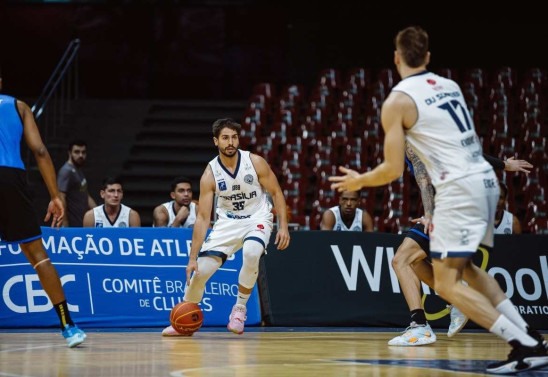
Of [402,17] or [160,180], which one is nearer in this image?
[160,180]

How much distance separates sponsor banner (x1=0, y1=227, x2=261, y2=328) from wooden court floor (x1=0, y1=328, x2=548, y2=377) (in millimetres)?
465

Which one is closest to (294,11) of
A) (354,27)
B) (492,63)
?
(354,27)

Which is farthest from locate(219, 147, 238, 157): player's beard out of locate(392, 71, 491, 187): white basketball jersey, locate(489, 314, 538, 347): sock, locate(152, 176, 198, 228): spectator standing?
locate(489, 314, 538, 347): sock

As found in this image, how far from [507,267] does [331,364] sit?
16.6ft

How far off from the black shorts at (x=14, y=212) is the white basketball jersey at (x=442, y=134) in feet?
9.75

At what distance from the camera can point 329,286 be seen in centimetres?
1116

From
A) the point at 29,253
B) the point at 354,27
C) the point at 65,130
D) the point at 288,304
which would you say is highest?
the point at 354,27

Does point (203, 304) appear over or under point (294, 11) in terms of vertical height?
under

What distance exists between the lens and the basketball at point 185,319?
9172mm

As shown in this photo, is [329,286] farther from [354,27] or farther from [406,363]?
[354,27]

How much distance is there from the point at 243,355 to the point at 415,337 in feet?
6.23

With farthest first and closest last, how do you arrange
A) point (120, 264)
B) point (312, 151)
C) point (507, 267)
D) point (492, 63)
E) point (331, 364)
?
point (492, 63), point (312, 151), point (507, 267), point (120, 264), point (331, 364)

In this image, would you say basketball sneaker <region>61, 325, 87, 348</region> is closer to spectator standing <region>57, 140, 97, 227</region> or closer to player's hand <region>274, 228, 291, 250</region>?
player's hand <region>274, 228, 291, 250</region>

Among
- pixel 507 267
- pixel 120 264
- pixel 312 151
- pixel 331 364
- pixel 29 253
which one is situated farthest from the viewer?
pixel 312 151
